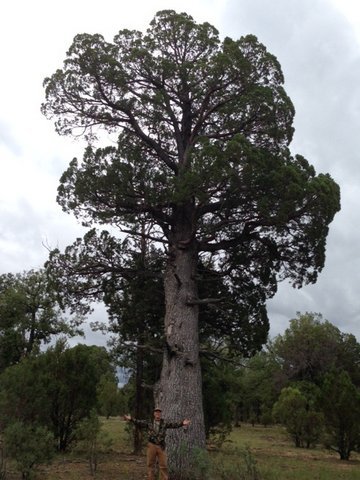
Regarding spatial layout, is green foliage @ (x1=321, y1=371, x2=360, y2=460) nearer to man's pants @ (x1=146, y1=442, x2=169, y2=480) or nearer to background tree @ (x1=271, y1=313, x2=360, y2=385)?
man's pants @ (x1=146, y1=442, x2=169, y2=480)

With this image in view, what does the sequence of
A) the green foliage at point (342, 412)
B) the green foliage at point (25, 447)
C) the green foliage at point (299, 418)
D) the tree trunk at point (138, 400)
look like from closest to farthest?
Result: the green foliage at point (25, 447)
the tree trunk at point (138, 400)
the green foliage at point (342, 412)
the green foliage at point (299, 418)

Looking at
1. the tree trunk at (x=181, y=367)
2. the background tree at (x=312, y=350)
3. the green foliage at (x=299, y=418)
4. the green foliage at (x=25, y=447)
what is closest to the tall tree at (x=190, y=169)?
the tree trunk at (x=181, y=367)

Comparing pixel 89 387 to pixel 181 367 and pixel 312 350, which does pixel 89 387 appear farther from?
pixel 312 350

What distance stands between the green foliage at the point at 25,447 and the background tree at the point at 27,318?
20.8 m

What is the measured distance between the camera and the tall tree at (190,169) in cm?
1109

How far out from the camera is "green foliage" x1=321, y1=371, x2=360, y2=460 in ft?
56.0

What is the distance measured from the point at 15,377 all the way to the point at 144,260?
18.3 ft

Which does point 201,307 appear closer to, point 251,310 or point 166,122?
point 251,310

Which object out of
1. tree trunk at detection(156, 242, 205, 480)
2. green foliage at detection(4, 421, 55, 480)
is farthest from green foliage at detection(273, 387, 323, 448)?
green foliage at detection(4, 421, 55, 480)

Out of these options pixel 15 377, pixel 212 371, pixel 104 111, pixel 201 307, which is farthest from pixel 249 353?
pixel 104 111

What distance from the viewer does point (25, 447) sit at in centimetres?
862

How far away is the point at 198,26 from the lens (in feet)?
43.2

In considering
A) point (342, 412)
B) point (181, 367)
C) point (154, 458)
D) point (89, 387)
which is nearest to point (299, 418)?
point (342, 412)

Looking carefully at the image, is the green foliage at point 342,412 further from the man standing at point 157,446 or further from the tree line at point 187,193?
the man standing at point 157,446
